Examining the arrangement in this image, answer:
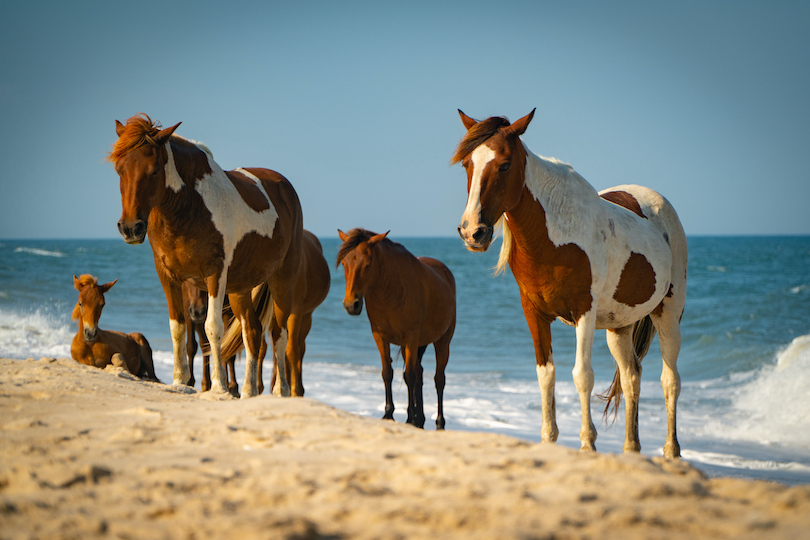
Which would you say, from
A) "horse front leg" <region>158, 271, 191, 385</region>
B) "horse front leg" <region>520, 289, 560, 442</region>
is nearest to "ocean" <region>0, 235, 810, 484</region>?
"horse front leg" <region>520, 289, 560, 442</region>

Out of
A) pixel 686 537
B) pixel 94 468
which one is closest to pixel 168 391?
pixel 94 468

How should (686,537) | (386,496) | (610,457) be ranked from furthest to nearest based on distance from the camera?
(610,457)
(386,496)
(686,537)

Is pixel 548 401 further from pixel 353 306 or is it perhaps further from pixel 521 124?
pixel 353 306

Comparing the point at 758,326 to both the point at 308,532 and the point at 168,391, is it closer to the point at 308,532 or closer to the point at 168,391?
the point at 168,391

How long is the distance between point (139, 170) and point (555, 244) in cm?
289

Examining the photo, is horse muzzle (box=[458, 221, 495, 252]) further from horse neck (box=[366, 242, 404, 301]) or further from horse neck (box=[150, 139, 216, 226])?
horse neck (box=[366, 242, 404, 301])

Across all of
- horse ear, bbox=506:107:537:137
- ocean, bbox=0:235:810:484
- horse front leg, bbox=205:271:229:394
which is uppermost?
horse ear, bbox=506:107:537:137

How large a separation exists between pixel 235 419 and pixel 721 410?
9.11 metres

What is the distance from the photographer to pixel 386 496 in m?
2.05

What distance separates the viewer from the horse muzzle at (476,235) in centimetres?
371

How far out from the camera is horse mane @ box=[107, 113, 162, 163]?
4379 mm

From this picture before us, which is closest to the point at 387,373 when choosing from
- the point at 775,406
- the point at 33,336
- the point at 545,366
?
the point at 545,366

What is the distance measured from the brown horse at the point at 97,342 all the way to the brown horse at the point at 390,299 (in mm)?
2418

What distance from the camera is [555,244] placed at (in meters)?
4.02
